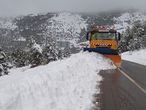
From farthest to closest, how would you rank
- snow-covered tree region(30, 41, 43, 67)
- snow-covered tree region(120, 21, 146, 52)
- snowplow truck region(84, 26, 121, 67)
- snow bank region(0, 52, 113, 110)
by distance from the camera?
snow-covered tree region(30, 41, 43, 67)
snow-covered tree region(120, 21, 146, 52)
snowplow truck region(84, 26, 121, 67)
snow bank region(0, 52, 113, 110)

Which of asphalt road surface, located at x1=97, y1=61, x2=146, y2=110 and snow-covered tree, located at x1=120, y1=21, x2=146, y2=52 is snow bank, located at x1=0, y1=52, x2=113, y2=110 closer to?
asphalt road surface, located at x1=97, y1=61, x2=146, y2=110

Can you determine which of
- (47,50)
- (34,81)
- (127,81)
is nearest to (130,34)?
(47,50)

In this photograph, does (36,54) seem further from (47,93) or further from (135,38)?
(47,93)

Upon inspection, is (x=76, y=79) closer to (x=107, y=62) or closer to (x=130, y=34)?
(x=107, y=62)

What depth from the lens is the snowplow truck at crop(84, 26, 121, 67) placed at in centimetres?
2693

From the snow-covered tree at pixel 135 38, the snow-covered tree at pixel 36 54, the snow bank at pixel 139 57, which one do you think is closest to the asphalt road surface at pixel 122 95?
the snow bank at pixel 139 57

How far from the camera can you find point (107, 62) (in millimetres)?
25438

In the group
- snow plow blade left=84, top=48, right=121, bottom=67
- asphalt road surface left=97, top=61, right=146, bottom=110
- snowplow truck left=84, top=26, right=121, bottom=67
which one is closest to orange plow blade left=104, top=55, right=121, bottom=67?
snow plow blade left=84, top=48, right=121, bottom=67

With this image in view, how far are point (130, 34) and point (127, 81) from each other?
7236 centimetres

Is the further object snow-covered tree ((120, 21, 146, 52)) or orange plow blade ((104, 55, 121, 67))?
snow-covered tree ((120, 21, 146, 52))

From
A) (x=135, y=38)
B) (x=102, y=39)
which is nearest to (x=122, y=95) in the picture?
(x=102, y=39)

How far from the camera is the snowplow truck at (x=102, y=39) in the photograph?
88.4 feet

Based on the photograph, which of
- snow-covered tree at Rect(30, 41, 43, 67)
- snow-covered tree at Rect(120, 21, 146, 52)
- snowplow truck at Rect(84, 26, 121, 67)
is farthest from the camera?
snow-covered tree at Rect(30, 41, 43, 67)

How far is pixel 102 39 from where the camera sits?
28.0 meters
